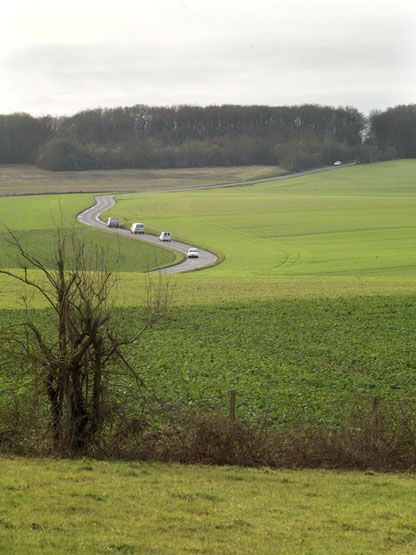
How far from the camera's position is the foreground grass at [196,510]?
979cm

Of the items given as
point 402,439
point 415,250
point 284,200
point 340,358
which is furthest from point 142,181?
point 402,439

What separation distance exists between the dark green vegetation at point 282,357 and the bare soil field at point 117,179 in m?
103

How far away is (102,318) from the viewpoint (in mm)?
16484

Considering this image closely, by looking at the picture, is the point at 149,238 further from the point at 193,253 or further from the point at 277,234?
the point at 193,253

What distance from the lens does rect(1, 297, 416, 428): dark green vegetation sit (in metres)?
21.0

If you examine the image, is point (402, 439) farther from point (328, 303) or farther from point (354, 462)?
→ point (328, 303)

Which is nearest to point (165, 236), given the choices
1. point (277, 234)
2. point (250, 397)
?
point (277, 234)

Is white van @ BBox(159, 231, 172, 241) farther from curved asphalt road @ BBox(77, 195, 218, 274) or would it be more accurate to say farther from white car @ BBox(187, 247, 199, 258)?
white car @ BBox(187, 247, 199, 258)

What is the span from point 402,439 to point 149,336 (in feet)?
47.2

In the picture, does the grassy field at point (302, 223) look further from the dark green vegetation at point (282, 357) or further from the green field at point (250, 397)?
the dark green vegetation at point (282, 357)

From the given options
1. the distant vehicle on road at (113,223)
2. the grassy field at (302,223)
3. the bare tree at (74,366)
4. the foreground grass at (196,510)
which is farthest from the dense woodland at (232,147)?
the foreground grass at (196,510)

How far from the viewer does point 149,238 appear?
261 ft

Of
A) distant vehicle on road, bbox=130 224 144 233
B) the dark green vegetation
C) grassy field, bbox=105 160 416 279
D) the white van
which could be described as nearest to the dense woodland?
grassy field, bbox=105 160 416 279

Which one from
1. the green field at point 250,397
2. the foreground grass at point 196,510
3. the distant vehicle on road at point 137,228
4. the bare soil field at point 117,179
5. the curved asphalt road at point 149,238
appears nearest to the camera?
the foreground grass at point 196,510
